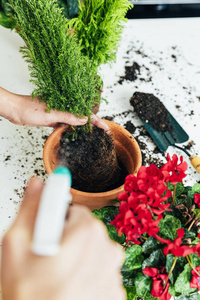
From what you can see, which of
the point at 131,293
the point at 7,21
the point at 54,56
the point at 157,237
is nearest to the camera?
the point at 157,237

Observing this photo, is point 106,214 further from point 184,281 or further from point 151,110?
point 151,110

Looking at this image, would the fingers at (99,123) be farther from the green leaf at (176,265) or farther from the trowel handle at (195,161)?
the green leaf at (176,265)

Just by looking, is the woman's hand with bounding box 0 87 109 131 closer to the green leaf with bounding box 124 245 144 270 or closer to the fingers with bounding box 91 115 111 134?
the fingers with bounding box 91 115 111 134

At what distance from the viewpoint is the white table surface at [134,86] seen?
104cm

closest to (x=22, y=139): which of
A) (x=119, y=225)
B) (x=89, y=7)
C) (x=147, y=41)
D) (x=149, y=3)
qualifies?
(x=89, y=7)

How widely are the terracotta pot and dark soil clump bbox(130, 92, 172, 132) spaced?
0.74 feet

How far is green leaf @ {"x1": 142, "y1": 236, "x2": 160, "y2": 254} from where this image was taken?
0.65 meters

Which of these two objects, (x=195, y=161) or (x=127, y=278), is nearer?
(x=127, y=278)

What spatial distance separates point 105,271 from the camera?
0.33 m

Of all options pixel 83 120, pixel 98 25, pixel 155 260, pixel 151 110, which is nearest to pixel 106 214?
pixel 155 260

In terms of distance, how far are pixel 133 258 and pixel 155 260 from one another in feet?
0.16

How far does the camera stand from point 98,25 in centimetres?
100

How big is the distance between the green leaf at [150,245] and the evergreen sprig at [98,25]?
0.65 m

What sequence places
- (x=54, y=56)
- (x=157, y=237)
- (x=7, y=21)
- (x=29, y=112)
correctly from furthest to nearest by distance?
(x=7, y=21)
(x=29, y=112)
(x=54, y=56)
(x=157, y=237)
